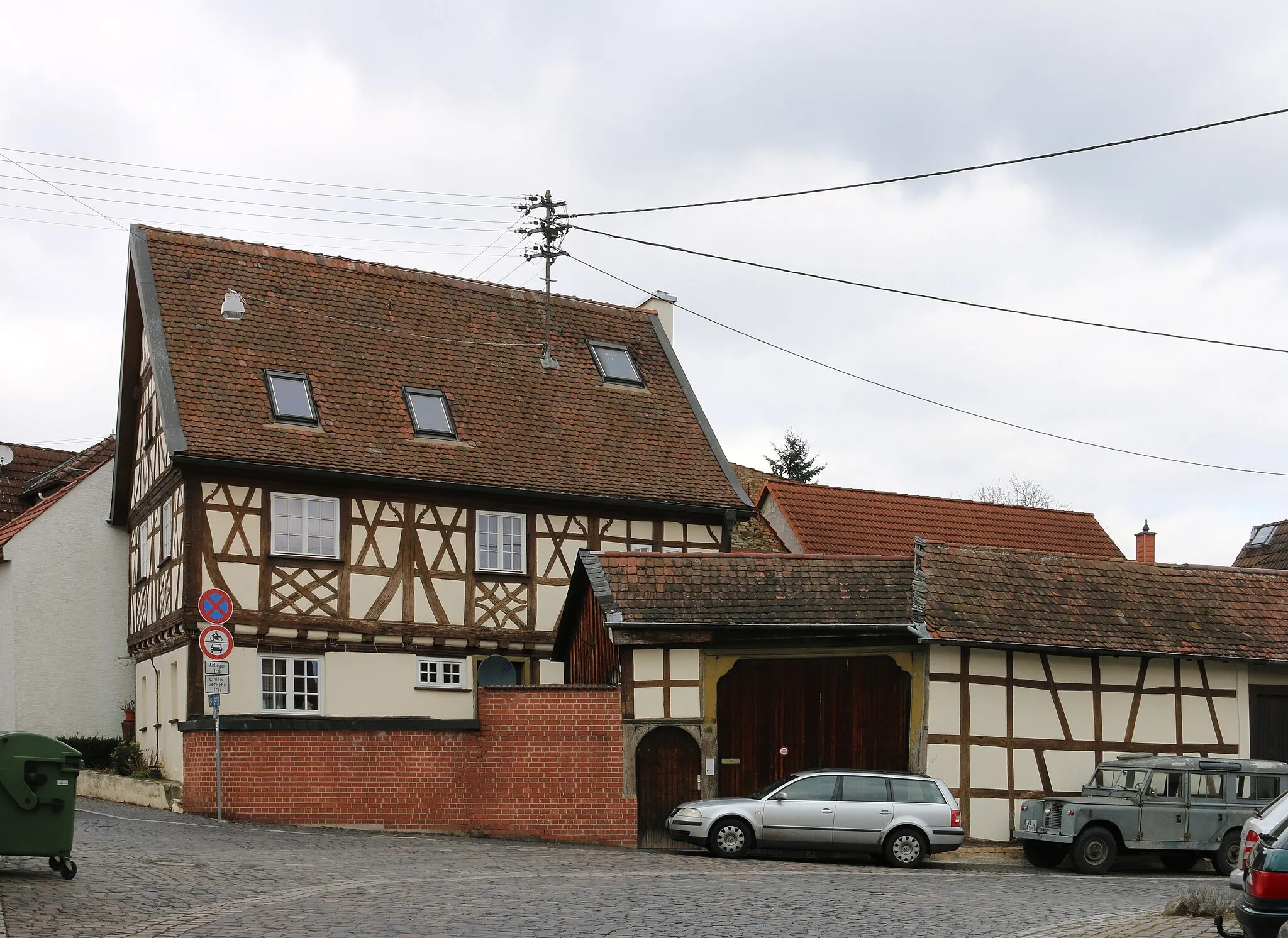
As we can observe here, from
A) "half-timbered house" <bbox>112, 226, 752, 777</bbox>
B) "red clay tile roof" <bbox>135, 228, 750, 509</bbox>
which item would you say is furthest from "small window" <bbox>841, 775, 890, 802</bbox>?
"red clay tile roof" <bbox>135, 228, 750, 509</bbox>

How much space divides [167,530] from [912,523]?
18157mm

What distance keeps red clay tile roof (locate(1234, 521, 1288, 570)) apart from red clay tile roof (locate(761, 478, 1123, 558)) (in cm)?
450

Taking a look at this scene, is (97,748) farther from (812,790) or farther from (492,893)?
(492,893)

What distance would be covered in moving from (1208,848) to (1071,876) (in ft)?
8.38

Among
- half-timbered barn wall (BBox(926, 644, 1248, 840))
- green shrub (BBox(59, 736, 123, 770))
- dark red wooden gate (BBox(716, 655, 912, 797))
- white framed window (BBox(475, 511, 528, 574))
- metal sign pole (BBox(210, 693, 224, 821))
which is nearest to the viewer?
metal sign pole (BBox(210, 693, 224, 821))

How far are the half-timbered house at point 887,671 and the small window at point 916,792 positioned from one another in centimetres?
223

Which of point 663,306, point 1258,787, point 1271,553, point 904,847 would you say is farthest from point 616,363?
point 1271,553

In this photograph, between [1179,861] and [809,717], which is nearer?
[1179,861]

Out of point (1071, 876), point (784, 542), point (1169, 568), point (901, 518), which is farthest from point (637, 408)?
point (1071, 876)

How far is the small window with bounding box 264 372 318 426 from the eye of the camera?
95.8 ft

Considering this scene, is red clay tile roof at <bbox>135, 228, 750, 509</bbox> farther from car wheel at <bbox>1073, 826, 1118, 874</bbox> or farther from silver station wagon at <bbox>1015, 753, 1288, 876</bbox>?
car wheel at <bbox>1073, 826, 1118, 874</bbox>

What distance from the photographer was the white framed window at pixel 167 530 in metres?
28.9

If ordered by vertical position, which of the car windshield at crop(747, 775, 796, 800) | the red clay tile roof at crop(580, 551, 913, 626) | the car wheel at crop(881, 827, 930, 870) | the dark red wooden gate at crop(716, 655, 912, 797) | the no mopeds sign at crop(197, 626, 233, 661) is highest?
the red clay tile roof at crop(580, 551, 913, 626)

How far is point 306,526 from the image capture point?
2873 cm
